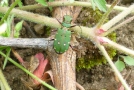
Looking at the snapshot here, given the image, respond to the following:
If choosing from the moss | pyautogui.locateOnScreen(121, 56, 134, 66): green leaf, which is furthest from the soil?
pyautogui.locateOnScreen(121, 56, 134, 66): green leaf

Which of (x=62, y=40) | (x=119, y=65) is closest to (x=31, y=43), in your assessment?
(x=62, y=40)

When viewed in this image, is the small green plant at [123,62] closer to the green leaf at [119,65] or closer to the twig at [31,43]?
the green leaf at [119,65]

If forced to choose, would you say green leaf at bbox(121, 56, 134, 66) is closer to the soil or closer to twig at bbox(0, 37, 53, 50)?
the soil

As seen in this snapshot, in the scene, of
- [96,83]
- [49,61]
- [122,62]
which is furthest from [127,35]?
[49,61]

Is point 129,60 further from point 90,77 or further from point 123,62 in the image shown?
point 90,77

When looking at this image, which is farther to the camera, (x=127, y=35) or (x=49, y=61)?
(x=127, y=35)

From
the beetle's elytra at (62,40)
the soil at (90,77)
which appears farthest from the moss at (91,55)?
the beetle's elytra at (62,40)

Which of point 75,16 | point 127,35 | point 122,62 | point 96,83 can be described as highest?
point 75,16

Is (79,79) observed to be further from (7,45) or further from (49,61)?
(7,45)
